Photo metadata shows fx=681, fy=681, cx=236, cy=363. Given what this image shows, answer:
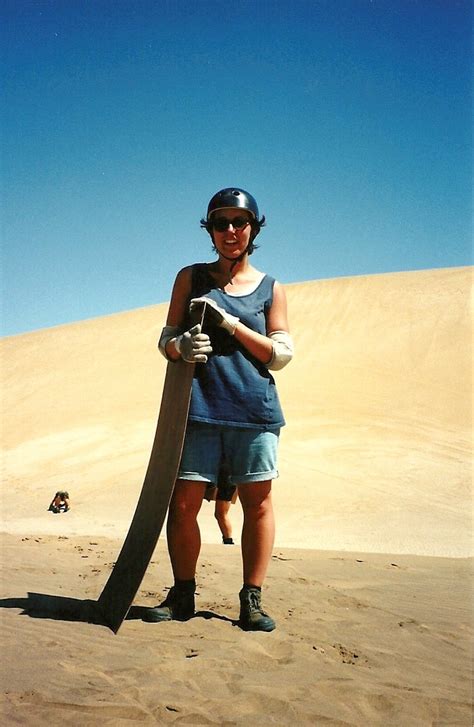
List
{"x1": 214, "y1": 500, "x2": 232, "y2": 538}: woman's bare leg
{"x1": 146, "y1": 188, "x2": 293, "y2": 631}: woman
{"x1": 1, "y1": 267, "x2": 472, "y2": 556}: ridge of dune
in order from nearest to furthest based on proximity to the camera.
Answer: {"x1": 146, "y1": 188, "x2": 293, "y2": 631}: woman < {"x1": 214, "y1": 500, "x2": 232, "y2": 538}: woman's bare leg < {"x1": 1, "y1": 267, "x2": 472, "y2": 556}: ridge of dune

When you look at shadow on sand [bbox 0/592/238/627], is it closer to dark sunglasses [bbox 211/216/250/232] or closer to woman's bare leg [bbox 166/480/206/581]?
woman's bare leg [bbox 166/480/206/581]

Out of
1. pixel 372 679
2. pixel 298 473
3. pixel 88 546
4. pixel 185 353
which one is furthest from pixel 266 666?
pixel 298 473

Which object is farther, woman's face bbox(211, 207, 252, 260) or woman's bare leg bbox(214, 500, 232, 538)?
woman's bare leg bbox(214, 500, 232, 538)

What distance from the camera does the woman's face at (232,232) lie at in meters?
3.45

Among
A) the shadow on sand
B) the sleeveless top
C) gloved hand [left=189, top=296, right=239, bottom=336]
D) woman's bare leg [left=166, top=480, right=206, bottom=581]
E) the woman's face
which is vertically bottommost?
the shadow on sand

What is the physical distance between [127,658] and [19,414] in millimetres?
17178

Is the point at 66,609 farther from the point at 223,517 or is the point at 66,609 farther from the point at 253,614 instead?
the point at 223,517

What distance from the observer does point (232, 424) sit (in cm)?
328

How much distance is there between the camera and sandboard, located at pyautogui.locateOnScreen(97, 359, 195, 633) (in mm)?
3193

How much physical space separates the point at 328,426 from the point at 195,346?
10454mm

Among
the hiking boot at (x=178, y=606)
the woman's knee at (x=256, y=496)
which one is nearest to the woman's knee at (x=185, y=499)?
the woman's knee at (x=256, y=496)

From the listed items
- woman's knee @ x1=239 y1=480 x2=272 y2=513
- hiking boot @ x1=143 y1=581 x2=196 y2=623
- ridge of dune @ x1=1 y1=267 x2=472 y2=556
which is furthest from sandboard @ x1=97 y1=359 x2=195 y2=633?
ridge of dune @ x1=1 y1=267 x2=472 y2=556

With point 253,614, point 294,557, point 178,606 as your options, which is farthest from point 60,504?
point 253,614

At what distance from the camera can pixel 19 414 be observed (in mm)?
18922
